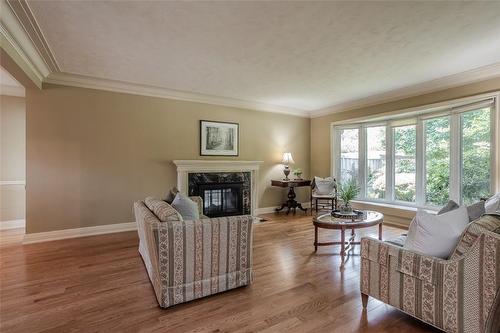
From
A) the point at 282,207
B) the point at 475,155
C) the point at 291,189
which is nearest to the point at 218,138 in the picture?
the point at 291,189

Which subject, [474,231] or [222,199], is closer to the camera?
[474,231]

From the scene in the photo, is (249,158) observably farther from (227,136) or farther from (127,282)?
(127,282)

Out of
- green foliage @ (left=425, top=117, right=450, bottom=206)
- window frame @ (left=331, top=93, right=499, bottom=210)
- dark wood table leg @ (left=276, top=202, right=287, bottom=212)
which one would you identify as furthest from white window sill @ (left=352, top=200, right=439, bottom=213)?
dark wood table leg @ (left=276, top=202, right=287, bottom=212)

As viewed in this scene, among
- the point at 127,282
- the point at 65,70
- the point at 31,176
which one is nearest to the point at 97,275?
the point at 127,282

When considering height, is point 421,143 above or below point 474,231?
above

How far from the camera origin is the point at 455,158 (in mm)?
4102

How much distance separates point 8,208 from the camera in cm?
461

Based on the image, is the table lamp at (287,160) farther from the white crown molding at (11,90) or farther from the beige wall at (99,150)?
the white crown molding at (11,90)

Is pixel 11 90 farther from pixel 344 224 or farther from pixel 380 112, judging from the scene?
pixel 380 112

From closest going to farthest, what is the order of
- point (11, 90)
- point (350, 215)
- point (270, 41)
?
point (270, 41), point (350, 215), point (11, 90)

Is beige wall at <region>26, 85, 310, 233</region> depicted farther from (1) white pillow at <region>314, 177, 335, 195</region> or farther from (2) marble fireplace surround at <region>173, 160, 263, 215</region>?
(1) white pillow at <region>314, 177, 335, 195</region>

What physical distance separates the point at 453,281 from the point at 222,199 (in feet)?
13.4

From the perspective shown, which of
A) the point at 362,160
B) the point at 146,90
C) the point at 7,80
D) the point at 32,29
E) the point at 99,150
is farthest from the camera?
the point at 362,160

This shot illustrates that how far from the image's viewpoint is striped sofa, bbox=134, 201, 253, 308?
208cm
